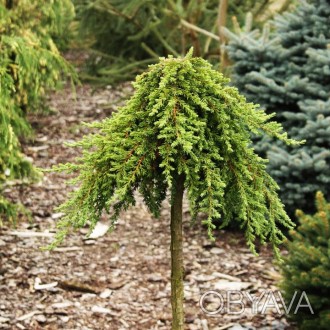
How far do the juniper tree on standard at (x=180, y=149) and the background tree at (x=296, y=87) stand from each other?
2100 millimetres

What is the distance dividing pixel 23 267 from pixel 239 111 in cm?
273

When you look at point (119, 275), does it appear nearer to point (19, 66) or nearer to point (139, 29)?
point (19, 66)

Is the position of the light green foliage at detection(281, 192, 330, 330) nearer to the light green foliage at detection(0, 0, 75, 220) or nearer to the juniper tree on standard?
the juniper tree on standard

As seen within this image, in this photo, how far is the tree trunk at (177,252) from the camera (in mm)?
2625

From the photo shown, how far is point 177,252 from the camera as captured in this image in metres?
2.68

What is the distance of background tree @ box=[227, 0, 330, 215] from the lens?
464 cm

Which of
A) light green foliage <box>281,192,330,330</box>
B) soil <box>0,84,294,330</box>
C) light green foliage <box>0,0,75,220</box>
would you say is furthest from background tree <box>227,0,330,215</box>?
light green foliage <box>0,0,75,220</box>

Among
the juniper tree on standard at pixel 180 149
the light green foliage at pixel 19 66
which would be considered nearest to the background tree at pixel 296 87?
the light green foliage at pixel 19 66

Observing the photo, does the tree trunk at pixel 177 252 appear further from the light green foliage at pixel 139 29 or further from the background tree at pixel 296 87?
the light green foliage at pixel 139 29

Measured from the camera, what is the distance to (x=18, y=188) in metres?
6.06

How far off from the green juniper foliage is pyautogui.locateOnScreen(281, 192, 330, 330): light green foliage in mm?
974

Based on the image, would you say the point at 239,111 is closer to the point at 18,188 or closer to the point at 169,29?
the point at 18,188

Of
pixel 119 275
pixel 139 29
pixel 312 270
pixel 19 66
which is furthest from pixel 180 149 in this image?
pixel 139 29

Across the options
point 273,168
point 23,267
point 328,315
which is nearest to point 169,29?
point 273,168
